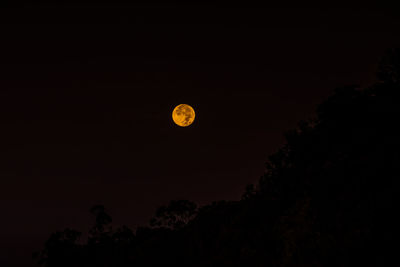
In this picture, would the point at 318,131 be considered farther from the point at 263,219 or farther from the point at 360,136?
the point at 263,219

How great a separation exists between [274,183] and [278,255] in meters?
3.41

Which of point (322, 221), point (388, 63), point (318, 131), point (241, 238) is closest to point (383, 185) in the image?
point (322, 221)

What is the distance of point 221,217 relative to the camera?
27609 mm

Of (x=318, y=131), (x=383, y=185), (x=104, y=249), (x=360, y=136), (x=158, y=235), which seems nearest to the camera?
(x=383, y=185)

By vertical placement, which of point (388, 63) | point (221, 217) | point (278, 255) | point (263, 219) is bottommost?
point (278, 255)

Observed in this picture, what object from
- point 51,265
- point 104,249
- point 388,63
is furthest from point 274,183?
point 51,265

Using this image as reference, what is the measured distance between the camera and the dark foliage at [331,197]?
1702 cm

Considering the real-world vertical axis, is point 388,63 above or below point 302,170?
above

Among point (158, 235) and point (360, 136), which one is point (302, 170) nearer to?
point (360, 136)

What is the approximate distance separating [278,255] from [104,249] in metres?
19.9

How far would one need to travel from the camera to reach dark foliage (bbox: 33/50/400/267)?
17.0 meters

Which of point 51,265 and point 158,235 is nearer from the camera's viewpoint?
point 158,235

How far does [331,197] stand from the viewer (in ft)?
61.0

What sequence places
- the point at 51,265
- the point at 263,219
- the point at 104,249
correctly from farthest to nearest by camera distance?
the point at 51,265, the point at 104,249, the point at 263,219
